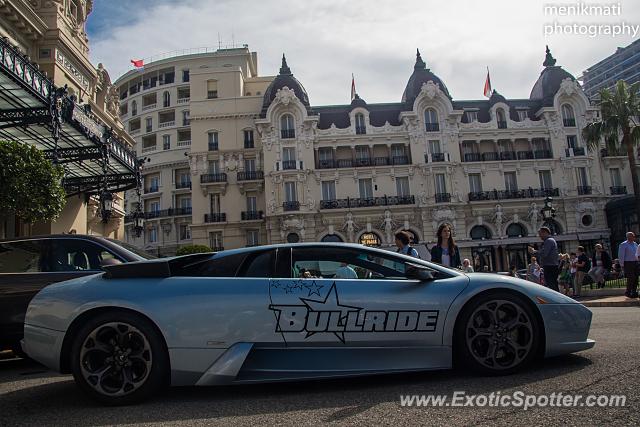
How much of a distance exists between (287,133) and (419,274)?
3912 centimetres

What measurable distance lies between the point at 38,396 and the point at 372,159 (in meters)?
39.1

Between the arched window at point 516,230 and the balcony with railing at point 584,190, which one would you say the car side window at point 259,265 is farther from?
the balcony with railing at point 584,190

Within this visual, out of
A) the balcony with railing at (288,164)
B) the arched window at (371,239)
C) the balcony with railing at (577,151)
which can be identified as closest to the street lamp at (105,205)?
the balcony with railing at (288,164)

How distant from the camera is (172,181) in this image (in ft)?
171

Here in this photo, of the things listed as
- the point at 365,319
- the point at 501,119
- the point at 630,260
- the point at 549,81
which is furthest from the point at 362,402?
the point at 549,81

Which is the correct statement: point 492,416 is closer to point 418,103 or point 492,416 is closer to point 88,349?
point 88,349

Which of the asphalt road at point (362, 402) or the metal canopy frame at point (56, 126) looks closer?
the asphalt road at point (362, 402)

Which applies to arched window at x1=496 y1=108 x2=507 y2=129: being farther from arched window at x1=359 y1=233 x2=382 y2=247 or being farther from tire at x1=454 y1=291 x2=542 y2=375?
tire at x1=454 y1=291 x2=542 y2=375

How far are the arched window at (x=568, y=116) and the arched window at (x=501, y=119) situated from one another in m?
5.30

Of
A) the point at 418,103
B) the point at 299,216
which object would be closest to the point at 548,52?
the point at 418,103

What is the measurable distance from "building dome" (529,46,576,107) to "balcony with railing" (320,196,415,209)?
17.2 metres

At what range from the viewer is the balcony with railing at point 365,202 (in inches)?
1599

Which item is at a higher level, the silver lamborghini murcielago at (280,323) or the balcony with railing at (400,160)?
the balcony with railing at (400,160)

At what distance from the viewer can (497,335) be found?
3.84 m
